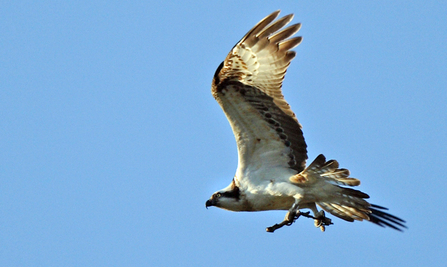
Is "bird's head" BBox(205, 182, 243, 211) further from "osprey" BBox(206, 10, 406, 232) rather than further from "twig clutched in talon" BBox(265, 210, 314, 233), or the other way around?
"twig clutched in talon" BBox(265, 210, 314, 233)

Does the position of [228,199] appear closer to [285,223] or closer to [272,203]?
[272,203]

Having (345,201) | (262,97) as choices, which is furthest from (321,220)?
(262,97)

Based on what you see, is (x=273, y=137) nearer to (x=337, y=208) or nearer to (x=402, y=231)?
(x=337, y=208)

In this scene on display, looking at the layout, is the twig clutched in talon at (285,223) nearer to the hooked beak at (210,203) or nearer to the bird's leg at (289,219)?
the bird's leg at (289,219)

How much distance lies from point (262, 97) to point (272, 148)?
2.84 ft

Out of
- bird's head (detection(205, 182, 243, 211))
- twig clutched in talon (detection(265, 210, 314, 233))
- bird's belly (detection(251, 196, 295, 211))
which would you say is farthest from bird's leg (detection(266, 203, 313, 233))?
bird's head (detection(205, 182, 243, 211))

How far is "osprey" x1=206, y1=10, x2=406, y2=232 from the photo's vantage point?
46.3 feet

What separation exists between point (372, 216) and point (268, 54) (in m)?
3.03

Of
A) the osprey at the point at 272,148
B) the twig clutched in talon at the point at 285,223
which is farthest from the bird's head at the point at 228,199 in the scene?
the twig clutched in talon at the point at 285,223

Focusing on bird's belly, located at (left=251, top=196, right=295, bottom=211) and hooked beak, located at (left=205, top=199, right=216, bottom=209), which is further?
hooked beak, located at (left=205, top=199, right=216, bottom=209)

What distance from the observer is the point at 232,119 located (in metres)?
14.3

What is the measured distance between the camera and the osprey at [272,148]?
14102mm

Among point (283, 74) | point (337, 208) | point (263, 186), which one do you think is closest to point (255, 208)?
point (263, 186)

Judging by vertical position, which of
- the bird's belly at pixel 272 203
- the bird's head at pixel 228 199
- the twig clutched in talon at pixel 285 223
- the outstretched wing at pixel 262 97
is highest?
the outstretched wing at pixel 262 97
